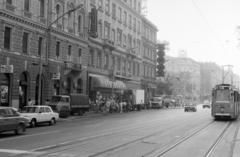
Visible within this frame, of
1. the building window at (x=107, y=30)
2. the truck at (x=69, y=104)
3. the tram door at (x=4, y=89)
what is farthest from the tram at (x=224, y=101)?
the building window at (x=107, y=30)

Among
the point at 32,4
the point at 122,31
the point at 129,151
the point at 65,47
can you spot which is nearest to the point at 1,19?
the point at 32,4

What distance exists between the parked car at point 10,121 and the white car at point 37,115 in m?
4.61

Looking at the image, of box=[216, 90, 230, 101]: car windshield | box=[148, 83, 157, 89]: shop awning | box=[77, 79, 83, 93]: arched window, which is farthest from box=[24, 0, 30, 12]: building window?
box=[148, 83, 157, 89]: shop awning

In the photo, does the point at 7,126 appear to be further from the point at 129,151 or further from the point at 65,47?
the point at 65,47

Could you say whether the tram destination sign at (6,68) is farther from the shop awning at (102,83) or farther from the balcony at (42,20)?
the shop awning at (102,83)

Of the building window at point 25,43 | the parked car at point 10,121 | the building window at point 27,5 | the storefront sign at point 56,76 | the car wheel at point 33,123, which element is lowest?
the car wheel at point 33,123

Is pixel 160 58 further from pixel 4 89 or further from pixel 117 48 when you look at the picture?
pixel 4 89

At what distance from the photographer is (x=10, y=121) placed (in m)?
18.9

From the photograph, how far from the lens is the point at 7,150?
13.7 m

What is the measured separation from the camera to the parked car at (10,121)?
60.1ft

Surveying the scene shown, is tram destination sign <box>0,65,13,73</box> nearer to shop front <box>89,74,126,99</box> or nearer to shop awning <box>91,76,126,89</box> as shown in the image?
shop front <box>89,74,126,99</box>

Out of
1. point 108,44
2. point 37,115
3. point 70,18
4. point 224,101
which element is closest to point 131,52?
point 108,44

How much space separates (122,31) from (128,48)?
422cm

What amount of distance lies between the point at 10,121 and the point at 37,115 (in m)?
6.45
